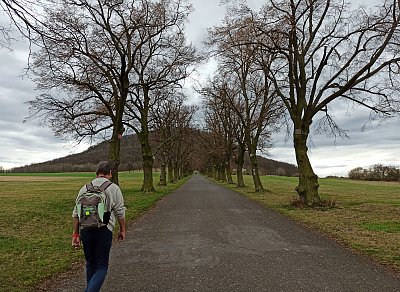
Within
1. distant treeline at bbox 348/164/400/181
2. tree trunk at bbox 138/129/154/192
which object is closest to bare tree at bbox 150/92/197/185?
tree trunk at bbox 138/129/154/192

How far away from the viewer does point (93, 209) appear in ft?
15.2

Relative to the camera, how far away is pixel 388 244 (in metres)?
8.95

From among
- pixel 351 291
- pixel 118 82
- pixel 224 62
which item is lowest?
pixel 351 291

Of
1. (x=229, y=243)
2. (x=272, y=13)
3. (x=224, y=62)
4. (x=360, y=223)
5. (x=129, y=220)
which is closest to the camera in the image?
(x=229, y=243)

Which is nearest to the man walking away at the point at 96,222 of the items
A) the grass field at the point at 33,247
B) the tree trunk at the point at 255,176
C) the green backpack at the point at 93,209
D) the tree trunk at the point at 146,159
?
the green backpack at the point at 93,209

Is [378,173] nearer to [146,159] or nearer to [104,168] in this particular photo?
[146,159]

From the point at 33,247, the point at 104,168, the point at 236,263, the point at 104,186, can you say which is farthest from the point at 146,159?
the point at 104,186

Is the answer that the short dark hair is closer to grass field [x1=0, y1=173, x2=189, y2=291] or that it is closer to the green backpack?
the green backpack

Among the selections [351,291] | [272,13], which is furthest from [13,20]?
[272,13]

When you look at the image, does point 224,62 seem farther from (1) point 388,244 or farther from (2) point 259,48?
(1) point 388,244

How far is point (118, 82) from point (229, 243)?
12226mm

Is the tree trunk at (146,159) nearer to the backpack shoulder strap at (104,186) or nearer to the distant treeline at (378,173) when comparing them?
the backpack shoulder strap at (104,186)

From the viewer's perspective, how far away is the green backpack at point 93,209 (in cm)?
464

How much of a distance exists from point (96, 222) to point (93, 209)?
16cm
